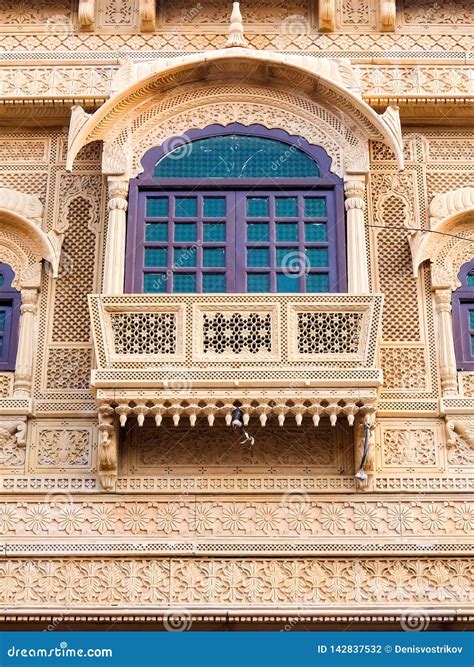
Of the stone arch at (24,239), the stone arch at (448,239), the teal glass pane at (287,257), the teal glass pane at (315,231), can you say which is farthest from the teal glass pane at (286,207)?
the stone arch at (24,239)

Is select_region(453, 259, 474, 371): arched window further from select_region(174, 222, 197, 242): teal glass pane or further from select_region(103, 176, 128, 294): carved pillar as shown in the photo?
select_region(103, 176, 128, 294): carved pillar

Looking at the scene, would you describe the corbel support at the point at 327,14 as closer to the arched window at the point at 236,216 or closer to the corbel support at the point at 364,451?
the arched window at the point at 236,216

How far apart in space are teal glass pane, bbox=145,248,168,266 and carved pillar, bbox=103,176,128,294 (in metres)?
0.19

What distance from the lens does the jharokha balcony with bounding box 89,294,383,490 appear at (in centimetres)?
909

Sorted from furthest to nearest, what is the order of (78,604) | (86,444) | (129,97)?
(129,97) < (86,444) < (78,604)

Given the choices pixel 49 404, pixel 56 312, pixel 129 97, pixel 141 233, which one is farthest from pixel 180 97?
pixel 49 404

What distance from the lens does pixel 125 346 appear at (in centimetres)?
930

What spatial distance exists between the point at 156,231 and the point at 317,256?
1.21 meters

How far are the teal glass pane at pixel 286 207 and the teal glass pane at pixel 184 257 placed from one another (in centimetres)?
71

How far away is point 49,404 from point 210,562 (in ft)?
5.45

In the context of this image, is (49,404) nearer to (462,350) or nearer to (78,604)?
(78,604)

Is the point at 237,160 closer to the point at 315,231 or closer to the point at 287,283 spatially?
the point at 315,231

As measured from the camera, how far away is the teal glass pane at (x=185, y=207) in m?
9.95

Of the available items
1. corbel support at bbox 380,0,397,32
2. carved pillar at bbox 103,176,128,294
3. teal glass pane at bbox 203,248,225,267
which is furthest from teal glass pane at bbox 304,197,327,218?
corbel support at bbox 380,0,397,32
